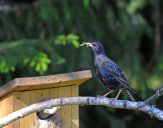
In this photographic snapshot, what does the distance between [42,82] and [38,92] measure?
0.73 ft

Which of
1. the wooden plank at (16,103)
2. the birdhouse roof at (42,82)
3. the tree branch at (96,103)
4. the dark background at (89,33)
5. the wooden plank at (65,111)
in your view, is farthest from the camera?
the dark background at (89,33)

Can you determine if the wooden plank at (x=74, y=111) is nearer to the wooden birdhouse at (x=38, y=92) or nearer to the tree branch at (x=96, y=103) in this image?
the wooden birdhouse at (x=38, y=92)

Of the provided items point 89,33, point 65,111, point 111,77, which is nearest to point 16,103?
point 65,111

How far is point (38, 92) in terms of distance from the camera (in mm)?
4961

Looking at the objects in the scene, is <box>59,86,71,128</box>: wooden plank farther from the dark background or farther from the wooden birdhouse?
the dark background

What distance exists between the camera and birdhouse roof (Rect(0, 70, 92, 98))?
185 inches

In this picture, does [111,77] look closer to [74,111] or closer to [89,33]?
[74,111]

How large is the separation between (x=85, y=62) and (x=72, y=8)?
0.63 metres

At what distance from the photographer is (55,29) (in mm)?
8172

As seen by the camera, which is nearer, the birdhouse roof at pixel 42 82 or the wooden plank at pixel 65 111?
the birdhouse roof at pixel 42 82

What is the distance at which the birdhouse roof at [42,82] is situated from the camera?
4.69 m

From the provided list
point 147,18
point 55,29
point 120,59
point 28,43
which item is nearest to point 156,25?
point 147,18

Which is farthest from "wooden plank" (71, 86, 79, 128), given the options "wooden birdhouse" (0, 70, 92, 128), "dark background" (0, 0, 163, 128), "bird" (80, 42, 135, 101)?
"dark background" (0, 0, 163, 128)

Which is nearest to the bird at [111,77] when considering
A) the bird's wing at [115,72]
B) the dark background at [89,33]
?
the bird's wing at [115,72]
